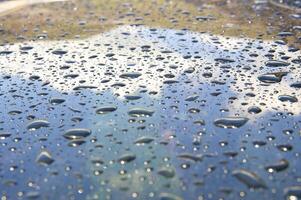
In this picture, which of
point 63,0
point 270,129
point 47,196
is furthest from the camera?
point 63,0

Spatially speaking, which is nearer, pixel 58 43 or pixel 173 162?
pixel 173 162

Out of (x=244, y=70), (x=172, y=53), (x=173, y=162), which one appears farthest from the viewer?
(x=172, y=53)

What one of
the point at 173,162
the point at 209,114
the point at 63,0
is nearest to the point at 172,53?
the point at 209,114

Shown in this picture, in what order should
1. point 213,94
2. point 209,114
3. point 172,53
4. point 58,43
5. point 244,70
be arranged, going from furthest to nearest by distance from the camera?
point 58,43 < point 172,53 < point 244,70 < point 213,94 < point 209,114

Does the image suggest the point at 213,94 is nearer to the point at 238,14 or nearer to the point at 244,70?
the point at 244,70

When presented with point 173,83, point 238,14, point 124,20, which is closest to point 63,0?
point 124,20

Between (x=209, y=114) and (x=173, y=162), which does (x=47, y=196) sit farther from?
(x=209, y=114)
